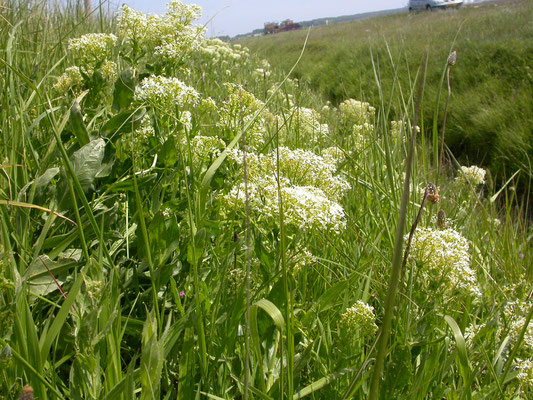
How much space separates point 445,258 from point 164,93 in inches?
34.2

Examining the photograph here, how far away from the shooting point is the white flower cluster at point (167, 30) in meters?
1.57

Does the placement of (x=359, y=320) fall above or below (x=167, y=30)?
below

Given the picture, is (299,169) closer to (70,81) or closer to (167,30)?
(167,30)

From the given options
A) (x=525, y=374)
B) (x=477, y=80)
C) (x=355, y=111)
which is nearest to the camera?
(x=525, y=374)

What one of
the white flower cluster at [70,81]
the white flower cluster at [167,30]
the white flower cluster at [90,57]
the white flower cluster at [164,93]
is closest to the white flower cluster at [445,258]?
the white flower cluster at [164,93]

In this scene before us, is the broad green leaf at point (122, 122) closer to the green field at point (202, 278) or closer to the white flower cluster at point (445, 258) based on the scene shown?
the green field at point (202, 278)

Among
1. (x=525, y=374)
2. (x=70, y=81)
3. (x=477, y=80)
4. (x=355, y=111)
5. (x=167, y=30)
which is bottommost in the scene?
(x=525, y=374)

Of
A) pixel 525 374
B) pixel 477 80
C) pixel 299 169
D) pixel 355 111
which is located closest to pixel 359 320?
pixel 525 374

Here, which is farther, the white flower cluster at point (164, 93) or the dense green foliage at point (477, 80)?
the dense green foliage at point (477, 80)

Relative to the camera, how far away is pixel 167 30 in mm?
1580

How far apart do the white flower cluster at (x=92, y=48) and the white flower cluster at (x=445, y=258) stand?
1.11 m

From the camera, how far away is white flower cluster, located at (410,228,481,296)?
44.1 inches

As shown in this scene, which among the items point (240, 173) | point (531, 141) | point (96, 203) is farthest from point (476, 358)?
point (531, 141)

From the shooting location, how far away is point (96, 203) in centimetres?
135
